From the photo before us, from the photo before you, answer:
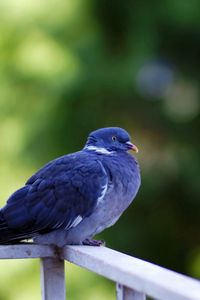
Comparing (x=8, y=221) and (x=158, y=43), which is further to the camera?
(x=158, y=43)

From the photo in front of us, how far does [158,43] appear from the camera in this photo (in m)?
6.21

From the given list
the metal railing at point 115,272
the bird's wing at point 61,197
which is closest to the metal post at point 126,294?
the metal railing at point 115,272

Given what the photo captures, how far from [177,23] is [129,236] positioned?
1.60 m

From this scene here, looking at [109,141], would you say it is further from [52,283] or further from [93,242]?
[52,283]

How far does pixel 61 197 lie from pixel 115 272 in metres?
0.91

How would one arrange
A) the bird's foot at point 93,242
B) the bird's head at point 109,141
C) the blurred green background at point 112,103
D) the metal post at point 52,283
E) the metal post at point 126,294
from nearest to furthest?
the metal post at point 126,294 → the metal post at point 52,283 → the bird's foot at point 93,242 → the bird's head at point 109,141 → the blurred green background at point 112,103

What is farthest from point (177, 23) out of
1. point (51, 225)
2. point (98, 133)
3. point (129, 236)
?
point (51, 225)

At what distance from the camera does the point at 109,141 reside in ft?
10.3

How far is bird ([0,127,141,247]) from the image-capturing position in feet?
9.00

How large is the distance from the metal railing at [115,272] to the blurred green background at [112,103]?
10.5 ft

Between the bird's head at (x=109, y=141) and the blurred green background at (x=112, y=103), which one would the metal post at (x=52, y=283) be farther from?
the blurred green background at (x=112, y=103)

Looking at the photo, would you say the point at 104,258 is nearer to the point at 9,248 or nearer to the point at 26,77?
the point at 9,248

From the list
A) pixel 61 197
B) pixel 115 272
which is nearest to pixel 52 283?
pixel 115 272

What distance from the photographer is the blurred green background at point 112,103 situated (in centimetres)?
559
